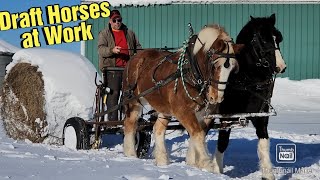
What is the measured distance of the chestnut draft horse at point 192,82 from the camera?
19.1ft

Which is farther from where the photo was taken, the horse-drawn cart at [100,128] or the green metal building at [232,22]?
the green metal building at [232,22]

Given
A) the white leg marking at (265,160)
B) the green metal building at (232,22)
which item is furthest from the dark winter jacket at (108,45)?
the green metal building at (232,22)

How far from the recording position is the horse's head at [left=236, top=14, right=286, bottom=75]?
6.51 m

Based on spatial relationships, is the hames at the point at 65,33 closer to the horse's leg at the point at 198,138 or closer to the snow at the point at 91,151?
the snow at the point at 91,151

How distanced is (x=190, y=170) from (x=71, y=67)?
14.6 feet

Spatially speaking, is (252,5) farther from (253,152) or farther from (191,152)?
(191,152)

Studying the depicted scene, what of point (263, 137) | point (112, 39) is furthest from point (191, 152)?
point (112, 39)

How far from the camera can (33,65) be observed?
9484 mm

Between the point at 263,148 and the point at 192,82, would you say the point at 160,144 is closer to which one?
the point at 192,82

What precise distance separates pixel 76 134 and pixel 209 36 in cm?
302

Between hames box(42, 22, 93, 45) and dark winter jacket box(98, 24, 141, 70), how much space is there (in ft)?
39.7

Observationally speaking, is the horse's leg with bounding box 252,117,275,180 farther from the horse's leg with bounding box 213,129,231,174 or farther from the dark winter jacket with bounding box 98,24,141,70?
the dark winter jacket with bounding box 98,24,141,70

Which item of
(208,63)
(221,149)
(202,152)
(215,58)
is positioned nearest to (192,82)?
(208,63)

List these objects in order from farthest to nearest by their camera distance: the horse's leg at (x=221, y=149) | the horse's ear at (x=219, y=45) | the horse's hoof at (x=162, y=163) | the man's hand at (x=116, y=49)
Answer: the man's hand at (x=116, y=49) < the horse's leg at (x=221, y=149) < the horse's hoof at (x=162, y=163) < the horse's ear at (x=219, y=45)
